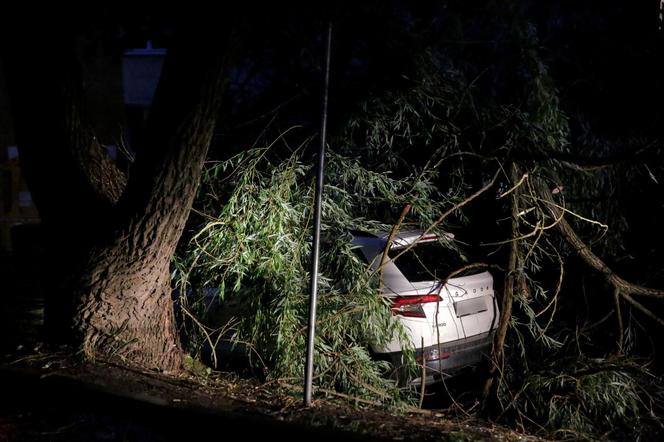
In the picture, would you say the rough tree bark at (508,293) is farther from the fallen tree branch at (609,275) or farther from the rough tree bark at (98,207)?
the rough tree bark at (98,207)

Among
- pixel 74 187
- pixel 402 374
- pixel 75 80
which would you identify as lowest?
pixel 402 374

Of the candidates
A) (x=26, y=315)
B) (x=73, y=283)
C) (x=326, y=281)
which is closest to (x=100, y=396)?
(x=73, y=283)

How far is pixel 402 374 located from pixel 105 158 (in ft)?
10.9

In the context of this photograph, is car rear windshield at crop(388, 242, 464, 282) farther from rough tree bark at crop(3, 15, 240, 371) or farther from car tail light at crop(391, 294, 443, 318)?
rough tree bark at crop(3, 15, 240, 371)

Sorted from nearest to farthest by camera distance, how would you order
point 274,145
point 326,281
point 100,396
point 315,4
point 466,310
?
point 100,396, point 315,4, point 326,281, point 466,310, point 274,145

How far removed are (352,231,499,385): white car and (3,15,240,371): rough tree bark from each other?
1.88 metres

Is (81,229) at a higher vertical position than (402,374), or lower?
higher

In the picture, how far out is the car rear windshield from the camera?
642 centimetres

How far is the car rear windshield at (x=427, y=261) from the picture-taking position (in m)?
6.42

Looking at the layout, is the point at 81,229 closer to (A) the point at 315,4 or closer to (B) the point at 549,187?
(A) the point at 315,4

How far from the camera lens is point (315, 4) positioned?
5.56 metres

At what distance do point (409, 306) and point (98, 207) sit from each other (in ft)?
9.35

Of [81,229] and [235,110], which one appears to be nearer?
[81,229]

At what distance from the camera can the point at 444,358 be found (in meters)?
6.26
